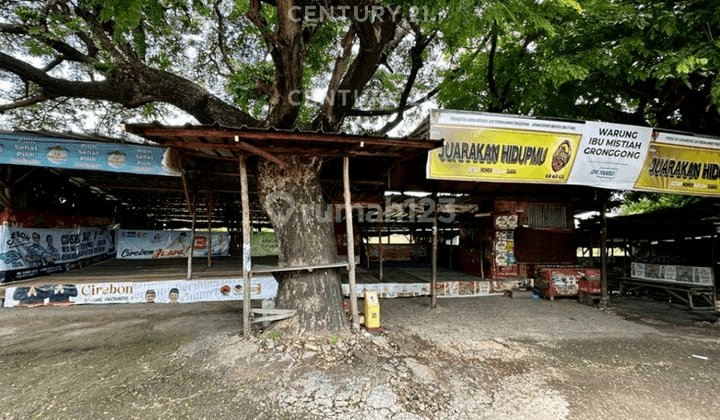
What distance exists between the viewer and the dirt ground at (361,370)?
3.26m

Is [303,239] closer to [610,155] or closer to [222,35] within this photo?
[610,155]

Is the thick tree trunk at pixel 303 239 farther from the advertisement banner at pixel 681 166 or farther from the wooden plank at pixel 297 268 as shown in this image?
the advertisement banner at pixel 681 166

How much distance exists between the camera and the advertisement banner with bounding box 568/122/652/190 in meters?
6.31

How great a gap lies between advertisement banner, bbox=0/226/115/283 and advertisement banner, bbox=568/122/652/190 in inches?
541

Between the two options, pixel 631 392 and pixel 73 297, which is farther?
pixel 73 297

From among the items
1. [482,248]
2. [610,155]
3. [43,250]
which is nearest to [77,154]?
[43,250]

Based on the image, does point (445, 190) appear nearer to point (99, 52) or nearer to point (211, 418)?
point (211, 418)

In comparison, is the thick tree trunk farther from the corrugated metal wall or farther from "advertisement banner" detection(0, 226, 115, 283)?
the corrugated metal wall

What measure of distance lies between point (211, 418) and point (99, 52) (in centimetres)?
844

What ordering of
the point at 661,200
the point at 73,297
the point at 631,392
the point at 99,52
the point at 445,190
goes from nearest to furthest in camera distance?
the point at 631,392 < the point at 99,52 < the point at 73,297 < the point at 445,190 < the point at 661,200

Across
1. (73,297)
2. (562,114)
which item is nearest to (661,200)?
(562,114)

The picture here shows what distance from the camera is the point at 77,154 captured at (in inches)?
268

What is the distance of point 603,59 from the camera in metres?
5.53

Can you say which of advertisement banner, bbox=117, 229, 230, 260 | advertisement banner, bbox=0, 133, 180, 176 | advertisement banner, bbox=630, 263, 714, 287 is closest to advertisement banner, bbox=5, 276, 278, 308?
advertisement banner, bbox=0, 133, 180, 176
